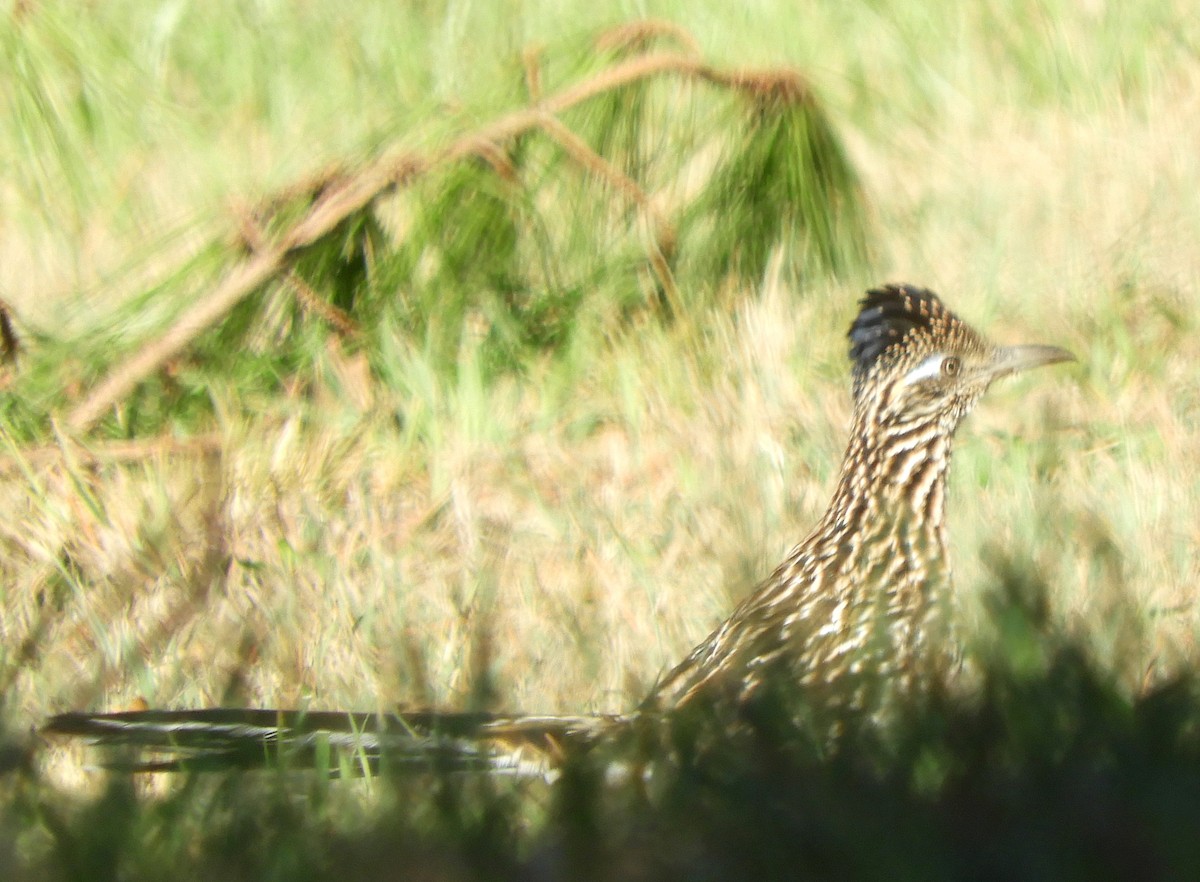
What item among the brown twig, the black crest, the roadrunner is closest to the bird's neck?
the roadrunner

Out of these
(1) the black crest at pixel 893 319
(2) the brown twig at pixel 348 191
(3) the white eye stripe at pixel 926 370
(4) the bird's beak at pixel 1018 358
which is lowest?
(3) the white eye stripe at pixel 926 370

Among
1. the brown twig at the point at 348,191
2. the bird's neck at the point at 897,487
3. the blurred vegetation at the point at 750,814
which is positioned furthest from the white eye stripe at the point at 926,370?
the brown twig at the point at 348,191

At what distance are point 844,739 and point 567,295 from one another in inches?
98.9

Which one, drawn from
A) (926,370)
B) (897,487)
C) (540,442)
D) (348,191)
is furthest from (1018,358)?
(348,191)

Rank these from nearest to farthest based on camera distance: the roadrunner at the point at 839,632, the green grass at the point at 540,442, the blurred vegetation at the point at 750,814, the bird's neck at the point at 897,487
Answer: the blurred vegetation at the point at 750,814, the green grass at the point at 540,442, the roadrunner at the point at 839,632, the bird's neck at the point at 897,487

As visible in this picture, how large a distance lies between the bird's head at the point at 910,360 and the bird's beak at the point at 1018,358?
6 centimetres

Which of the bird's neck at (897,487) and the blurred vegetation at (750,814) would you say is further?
the bird's neck at (897,487)

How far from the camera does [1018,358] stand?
376cm

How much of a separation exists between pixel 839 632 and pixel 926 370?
0.72 m

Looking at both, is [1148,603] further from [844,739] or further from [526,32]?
[526,32]

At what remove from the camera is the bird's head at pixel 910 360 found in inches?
142

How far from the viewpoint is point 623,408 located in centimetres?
463

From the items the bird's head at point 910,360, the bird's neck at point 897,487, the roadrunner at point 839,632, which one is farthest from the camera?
the bird's head at point 910,360

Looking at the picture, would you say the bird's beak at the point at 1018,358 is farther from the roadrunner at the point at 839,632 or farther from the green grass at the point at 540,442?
the green grass at the point at 540,442
